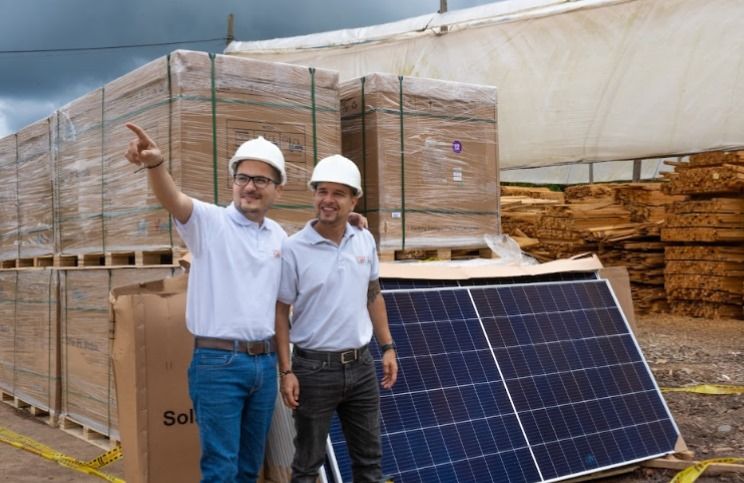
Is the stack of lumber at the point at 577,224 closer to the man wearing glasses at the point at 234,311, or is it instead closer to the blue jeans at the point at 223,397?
the man wearing glasses at the point at 234,311

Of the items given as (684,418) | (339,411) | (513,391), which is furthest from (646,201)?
(339,411)

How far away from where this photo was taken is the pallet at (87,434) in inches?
280

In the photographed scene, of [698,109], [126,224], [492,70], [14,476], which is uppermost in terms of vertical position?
[492,70]

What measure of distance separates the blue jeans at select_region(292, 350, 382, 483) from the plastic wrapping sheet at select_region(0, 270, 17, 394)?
6081 millimetres

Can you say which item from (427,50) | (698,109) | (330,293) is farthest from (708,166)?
(330,293)

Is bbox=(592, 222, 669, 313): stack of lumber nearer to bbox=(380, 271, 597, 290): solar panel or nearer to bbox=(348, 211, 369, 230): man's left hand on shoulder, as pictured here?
bbox=(380, 271, 597, 290): solar panel

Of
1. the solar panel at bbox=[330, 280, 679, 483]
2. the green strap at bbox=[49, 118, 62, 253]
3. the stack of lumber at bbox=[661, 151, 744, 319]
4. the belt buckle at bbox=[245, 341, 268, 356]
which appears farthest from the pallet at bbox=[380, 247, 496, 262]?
the stack of lumber at bbox=[661, 151, 744, 319]

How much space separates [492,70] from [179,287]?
15.0 m

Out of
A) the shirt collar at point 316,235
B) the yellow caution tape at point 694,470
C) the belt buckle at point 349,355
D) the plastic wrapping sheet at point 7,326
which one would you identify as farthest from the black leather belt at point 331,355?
the plastic wrapping sheet at point 7,326

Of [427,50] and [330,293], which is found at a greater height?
[427,50]

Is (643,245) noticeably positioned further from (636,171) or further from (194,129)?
(194,129)

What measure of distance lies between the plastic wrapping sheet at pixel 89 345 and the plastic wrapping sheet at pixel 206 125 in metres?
0.38

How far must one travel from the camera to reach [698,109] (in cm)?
1521

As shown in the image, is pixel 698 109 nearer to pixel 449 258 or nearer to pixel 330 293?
pixel 449 258
